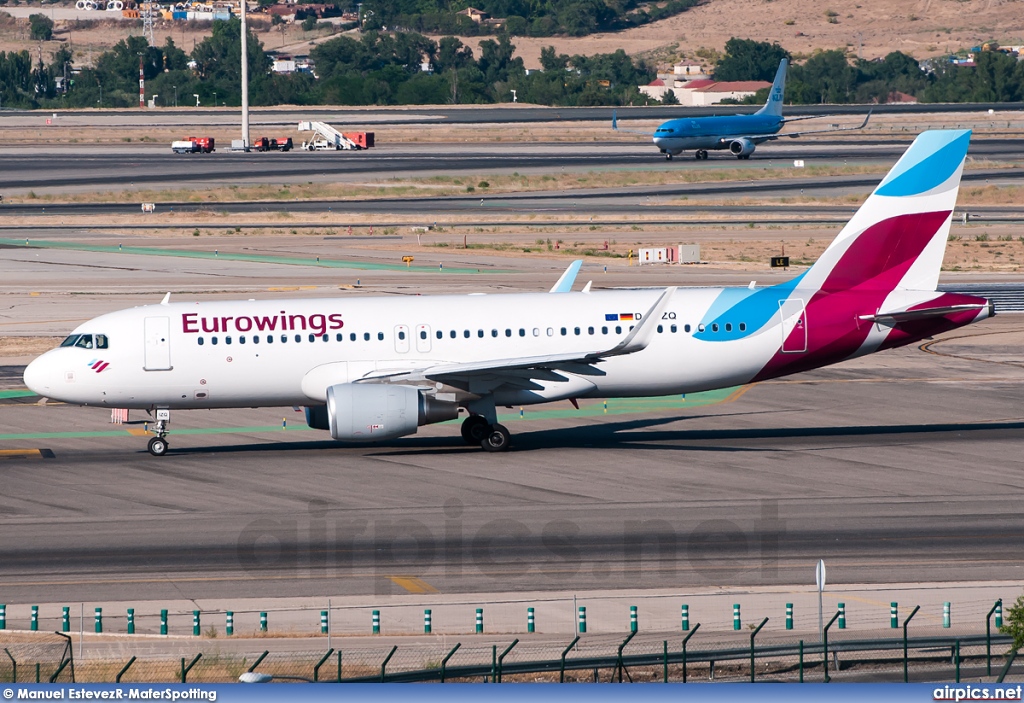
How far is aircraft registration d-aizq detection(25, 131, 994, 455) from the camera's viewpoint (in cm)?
3941

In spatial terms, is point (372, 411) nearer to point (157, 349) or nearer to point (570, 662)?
point (157, 349)

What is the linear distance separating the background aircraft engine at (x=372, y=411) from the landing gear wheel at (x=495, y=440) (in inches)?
115

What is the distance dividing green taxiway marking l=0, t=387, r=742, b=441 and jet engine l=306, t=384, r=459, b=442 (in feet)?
24.4

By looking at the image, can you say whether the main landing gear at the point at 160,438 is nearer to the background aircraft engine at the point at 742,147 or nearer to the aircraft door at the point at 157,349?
the aircraft door at the point at 157,349

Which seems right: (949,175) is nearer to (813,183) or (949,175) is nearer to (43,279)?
(43,279)

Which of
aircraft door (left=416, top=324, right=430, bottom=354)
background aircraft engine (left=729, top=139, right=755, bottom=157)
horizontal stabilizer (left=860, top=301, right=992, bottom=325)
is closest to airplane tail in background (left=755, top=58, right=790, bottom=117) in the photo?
background aircraft engine (left=729, top=139, right=755, bottom=157)

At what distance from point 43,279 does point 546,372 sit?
142 feet

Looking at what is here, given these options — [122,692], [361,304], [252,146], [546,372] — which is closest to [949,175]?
[546,372]

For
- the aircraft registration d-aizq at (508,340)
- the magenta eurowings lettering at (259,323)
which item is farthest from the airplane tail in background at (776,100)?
the magenta eurowings lettering at (259,323)

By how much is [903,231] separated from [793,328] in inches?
185

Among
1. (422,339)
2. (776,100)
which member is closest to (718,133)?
(776,100)

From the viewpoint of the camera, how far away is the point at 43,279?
74188 mm

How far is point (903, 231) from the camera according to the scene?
4141 cm

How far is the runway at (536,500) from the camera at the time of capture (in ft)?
95.1
